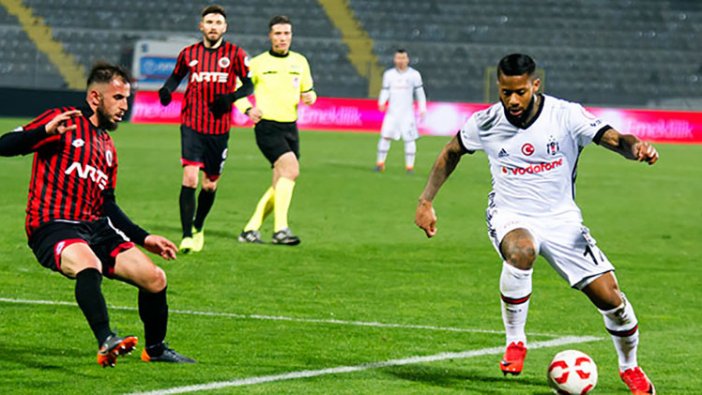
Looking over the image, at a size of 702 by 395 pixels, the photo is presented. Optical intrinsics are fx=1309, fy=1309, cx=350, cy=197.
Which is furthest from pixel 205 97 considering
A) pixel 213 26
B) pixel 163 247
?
pixel 163 247

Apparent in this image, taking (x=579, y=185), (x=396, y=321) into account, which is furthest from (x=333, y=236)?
(x=579, y=185)

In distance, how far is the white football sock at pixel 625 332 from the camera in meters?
6.81

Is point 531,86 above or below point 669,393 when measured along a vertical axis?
above

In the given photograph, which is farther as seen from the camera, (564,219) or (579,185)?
(579,185)

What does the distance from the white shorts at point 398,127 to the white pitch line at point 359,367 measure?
15857mm

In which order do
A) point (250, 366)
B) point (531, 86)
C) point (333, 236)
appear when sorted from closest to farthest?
point (531, 86), point (250, 366), point (333, 236)

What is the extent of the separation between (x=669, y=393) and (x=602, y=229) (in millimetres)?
9258

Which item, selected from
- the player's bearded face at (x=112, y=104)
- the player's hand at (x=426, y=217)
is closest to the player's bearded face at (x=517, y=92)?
the player's hand at (x=426, y=217)

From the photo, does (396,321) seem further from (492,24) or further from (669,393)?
(492,24)

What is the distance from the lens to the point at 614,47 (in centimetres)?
4484

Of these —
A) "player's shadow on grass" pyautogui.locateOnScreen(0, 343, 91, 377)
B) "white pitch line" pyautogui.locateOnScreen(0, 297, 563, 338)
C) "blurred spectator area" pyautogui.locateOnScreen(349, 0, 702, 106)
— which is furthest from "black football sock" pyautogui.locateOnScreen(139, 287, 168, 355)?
"blurred spectator area" pyautogui.locateOnScreen(349, 0, 702, 106)

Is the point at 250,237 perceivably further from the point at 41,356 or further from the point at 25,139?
the point at 25,139

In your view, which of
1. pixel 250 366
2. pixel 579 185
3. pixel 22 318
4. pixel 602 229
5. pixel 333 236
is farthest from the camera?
pixel 579 185

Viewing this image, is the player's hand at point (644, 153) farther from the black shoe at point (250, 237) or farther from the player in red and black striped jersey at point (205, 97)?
the black shoe at point (250, 237)
